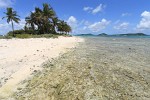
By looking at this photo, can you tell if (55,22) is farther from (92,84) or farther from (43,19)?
(92,84)

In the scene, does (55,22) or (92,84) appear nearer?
(92,84)

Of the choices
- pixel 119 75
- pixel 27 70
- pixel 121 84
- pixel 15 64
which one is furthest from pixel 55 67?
pixel 121 84

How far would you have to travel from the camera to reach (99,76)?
27.0 ft

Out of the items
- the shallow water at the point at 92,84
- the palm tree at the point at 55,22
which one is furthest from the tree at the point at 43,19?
the shallow water at the point at 92,84

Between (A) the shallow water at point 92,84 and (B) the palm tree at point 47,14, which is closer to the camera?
(A) the shallow water at point 92,84

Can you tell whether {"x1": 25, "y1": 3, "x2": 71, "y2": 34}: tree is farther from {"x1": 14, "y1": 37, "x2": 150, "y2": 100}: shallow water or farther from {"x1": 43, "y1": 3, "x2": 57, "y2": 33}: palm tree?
{"x1": 14, "y1": 37, "x2": 150, "y2": 100}: shallow water

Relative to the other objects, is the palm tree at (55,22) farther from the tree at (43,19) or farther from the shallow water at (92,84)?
the shallow water at (92,84)

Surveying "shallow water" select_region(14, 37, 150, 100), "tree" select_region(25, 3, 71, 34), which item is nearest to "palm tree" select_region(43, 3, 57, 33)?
"tree" select_region(25, 3, 71, 34)

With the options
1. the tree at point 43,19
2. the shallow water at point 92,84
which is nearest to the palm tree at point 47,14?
the tree at point 43,19

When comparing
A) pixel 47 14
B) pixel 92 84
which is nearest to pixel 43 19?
pixel 47 14

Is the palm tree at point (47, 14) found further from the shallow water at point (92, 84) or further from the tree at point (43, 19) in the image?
the shallow water at point (92, 84)

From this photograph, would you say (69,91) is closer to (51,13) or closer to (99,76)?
(99,76)

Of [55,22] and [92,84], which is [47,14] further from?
[92,84]

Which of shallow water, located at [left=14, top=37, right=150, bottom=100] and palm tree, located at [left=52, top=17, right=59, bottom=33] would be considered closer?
shallow water, located at [left=14, top=37, right=150, bottom=100]
